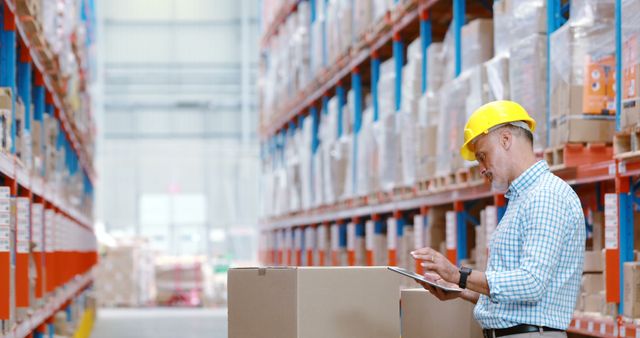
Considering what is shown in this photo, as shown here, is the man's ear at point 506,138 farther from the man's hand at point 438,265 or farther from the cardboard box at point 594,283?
the cardboard box at point 594,283

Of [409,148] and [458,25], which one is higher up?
[458,25]

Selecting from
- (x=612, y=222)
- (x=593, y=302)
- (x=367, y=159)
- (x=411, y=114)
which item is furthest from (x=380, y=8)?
(x=612, y=222)

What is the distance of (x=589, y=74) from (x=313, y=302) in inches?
96.0

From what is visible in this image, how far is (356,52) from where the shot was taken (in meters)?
10.5

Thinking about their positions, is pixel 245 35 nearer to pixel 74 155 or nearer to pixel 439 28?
pixel 74 155

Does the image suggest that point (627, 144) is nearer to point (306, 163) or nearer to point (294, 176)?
point (306, 163)

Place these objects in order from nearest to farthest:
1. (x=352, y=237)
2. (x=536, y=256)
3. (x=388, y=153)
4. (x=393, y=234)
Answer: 1. (x=536, y=256)
2. (x=388, y=153)
3. (x=393, y=234)
4. (x=352, y=237)

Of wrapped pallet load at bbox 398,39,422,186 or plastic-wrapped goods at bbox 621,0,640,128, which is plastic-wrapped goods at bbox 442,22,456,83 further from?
plastic-wrapped goods at bbox 621,0,640,128

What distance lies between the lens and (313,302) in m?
3.87

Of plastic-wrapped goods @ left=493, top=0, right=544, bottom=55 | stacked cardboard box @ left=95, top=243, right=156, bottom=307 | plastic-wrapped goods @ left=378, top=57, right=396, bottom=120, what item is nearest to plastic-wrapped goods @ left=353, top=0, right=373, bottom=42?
plastic-wrapped goods @ left=378, top=57, right=396, bottom=120

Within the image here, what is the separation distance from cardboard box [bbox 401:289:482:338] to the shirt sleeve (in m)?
0.78

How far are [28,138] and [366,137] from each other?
3.74 meters

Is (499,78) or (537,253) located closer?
(537,253)

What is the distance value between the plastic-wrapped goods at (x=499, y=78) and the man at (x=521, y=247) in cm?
290
